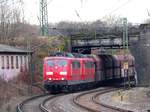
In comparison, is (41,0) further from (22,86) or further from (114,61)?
(22,86)

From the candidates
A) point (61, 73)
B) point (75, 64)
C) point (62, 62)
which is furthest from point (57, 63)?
point (75, 64)

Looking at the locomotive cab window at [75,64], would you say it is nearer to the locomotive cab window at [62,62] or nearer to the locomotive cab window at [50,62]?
the locomotive cab window at [62,62]

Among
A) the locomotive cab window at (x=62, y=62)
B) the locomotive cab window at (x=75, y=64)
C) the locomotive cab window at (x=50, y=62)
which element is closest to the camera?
the locomotive cab window at (x=62, y=62)

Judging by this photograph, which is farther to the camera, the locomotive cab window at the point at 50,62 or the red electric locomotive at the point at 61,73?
the locomotive cab window at the point at 50,62

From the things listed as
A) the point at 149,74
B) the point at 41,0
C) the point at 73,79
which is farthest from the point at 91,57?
the point at 41,0

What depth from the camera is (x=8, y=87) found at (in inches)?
1697

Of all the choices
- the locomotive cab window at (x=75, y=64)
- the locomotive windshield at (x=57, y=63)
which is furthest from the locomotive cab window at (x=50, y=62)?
the locomotive cab window at (x=75, y=64)

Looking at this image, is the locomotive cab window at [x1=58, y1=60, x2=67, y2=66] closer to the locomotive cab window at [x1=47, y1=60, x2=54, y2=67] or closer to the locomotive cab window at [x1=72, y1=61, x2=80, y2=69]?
the locomotive cab window at [x1=47, y1=60, x2=54, y2=67]

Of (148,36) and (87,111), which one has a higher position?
(148,36)

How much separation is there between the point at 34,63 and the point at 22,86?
32.4 feet

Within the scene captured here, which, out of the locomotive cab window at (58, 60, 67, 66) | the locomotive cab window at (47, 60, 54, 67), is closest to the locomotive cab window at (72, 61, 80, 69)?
the locomotive cab window at (58, 60, 67, 66)

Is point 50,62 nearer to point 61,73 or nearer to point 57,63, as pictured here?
point 57,63

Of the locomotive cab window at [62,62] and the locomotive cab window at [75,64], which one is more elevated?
the locomotive cab window at [62,62]

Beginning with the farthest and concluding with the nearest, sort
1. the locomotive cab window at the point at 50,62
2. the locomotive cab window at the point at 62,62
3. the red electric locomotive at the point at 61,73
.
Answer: the locomotive cab window at the point at 50,62 < the locomotive cab window at the point at 62,62 < the red electric locomotive at the point at 61,73
